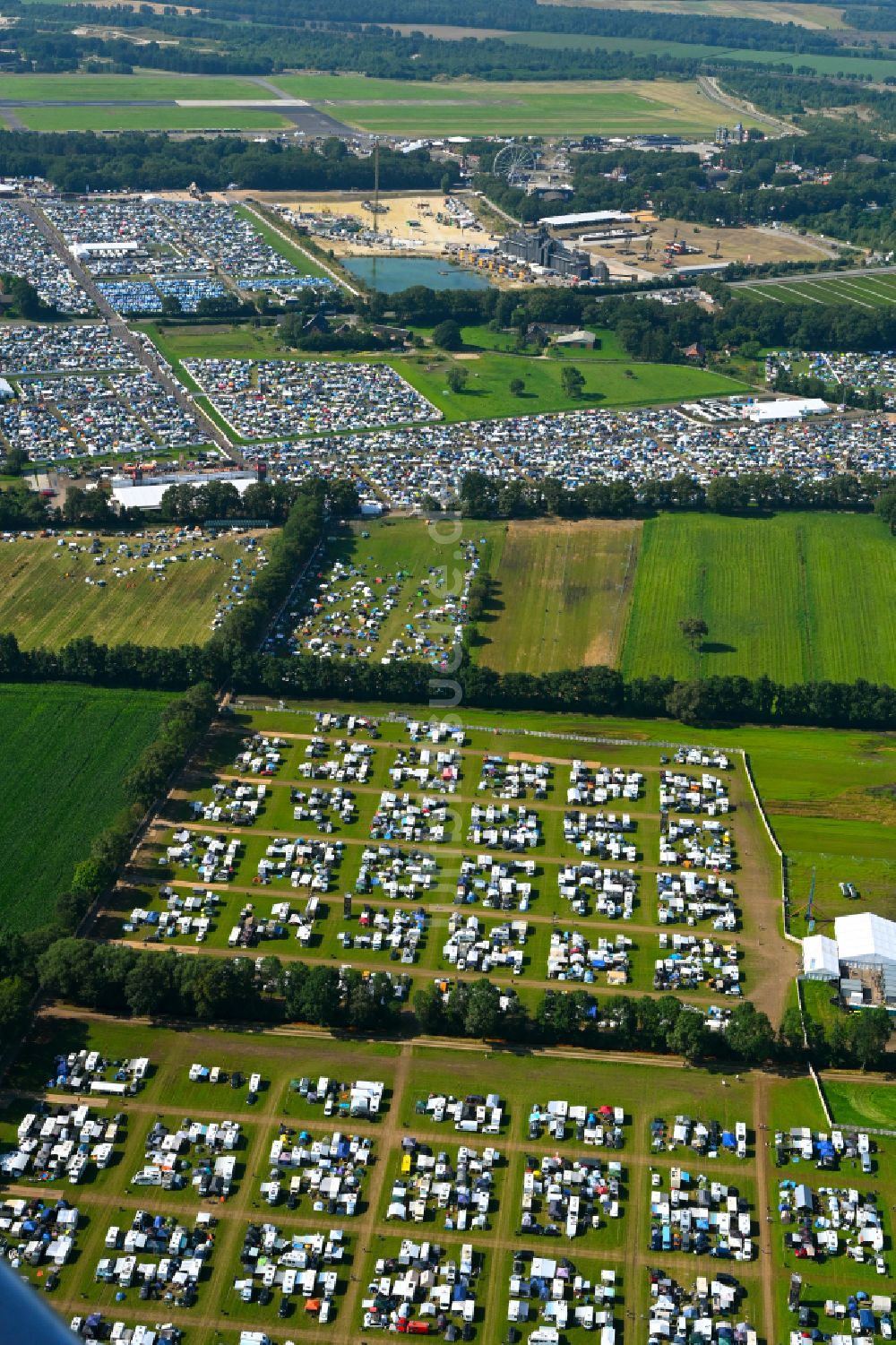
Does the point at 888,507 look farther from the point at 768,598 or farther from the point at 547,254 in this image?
the point at 547,254

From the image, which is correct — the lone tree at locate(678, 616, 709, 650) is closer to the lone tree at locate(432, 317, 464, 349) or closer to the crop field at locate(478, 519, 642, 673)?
the crop field at locate(478, 519, 642, 673)

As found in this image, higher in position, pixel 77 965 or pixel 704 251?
pixel 704 251

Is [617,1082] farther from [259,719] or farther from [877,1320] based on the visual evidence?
[259,719]

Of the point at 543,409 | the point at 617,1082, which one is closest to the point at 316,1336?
the point at 617,1082

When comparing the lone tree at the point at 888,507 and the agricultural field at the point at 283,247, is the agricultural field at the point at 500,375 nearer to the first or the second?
the agricultural field at the point at 283,247

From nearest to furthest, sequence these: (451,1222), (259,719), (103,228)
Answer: (451,1222)
(259,719)
(103,228)

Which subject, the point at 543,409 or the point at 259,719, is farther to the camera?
the point at 543,409

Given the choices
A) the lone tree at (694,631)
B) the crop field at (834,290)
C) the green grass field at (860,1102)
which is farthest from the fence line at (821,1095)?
the crop field at (834,290)
